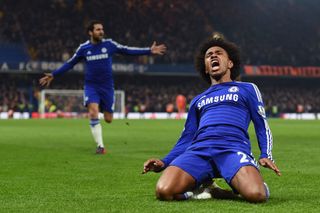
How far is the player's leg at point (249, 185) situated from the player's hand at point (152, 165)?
692 mm

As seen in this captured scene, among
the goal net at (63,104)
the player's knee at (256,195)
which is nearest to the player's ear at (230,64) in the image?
the player's knee at (256,195)

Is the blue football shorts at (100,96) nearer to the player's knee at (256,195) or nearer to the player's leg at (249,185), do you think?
the player's leg at (249,185)

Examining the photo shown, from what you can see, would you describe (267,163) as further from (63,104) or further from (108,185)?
(63,104)

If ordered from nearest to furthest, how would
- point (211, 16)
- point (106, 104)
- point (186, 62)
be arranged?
point (106, 104)
point (186, 62)
point (211, 16)

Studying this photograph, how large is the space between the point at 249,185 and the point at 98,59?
781 cm

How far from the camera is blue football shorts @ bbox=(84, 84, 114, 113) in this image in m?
12.5

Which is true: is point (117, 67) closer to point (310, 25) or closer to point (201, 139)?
point (310, 25)

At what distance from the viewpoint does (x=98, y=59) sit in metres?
12.6

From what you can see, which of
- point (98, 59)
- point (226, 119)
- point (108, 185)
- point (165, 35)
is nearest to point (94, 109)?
point (98, 59)

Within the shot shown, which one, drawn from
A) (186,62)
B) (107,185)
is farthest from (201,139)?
(186,62)

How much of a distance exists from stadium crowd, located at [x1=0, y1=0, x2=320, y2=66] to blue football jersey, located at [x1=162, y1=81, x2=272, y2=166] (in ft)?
127

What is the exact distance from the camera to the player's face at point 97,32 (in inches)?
478

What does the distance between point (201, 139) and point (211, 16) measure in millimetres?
48125

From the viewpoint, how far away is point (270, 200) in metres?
5.45
